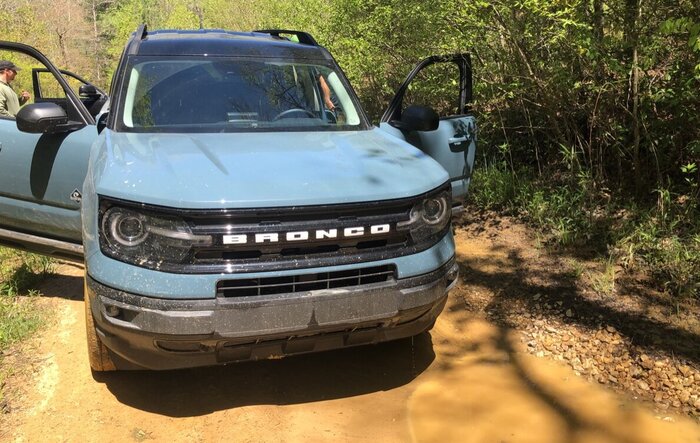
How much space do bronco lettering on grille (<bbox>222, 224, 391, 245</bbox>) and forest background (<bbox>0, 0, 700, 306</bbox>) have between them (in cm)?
238

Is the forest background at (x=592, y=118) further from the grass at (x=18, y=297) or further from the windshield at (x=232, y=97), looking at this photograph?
the windshield at (x=232, y=97)

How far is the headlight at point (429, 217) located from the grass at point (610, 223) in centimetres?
199

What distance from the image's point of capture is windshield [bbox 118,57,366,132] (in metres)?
3.39

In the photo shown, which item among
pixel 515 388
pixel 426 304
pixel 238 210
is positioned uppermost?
pixel 238 210

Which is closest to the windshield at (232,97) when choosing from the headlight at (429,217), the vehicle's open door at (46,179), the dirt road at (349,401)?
the vehicle's open door at (46,179)

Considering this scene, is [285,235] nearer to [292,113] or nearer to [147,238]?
[147,238]

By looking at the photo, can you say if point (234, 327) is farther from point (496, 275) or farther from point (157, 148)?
point (496, 275)

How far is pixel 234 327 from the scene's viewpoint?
246 centimetres

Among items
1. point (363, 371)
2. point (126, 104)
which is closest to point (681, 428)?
point (363, 371)

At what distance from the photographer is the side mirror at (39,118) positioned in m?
3.40

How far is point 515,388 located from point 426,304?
96 cm

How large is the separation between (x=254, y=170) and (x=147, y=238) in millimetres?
574

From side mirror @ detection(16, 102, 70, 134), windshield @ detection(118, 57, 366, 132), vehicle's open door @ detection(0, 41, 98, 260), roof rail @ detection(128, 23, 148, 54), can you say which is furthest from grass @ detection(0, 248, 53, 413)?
roof rail @ detection(128, 23, 148, 54)

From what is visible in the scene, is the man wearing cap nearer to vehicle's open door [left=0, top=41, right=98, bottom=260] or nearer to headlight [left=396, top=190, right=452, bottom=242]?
vehicle's open door [left=0, top=41, right=98, bottom=260]
